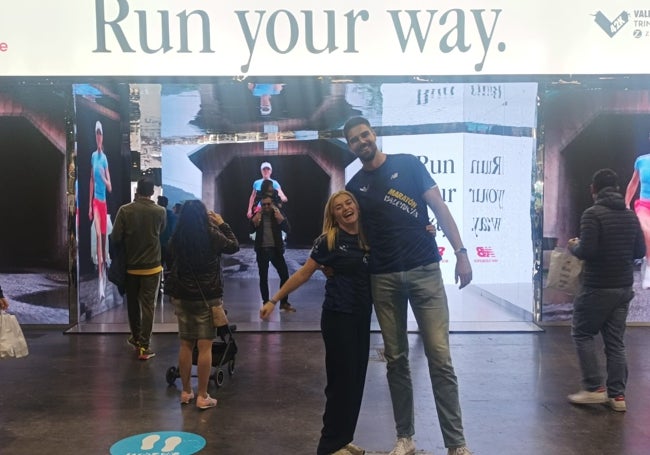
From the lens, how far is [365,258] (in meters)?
3.33

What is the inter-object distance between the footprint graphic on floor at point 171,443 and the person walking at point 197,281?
20.4 inches

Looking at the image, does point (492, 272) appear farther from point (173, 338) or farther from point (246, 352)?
point (173, 338)

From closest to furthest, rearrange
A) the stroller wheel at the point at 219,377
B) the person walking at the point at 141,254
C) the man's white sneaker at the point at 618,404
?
the man's white sneaker at the point at 618,404
the stroller wheel at the point at 219,377
the person walking at the point at 141,254

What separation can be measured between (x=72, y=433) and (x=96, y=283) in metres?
4.15

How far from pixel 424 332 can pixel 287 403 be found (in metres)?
1.55

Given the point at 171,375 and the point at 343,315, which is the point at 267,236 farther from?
the point at 343,315

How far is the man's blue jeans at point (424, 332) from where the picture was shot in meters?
3.29

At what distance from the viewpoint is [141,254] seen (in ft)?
19.0

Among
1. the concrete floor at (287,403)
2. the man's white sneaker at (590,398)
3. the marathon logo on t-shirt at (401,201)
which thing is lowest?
the concrete floor at (287,403)

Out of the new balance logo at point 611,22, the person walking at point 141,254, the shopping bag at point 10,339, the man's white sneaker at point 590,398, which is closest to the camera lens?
the shopping bag at point 10,339

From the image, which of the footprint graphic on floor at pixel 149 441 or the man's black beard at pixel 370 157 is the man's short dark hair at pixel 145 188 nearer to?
the footprint graphic on floor at pixel 149 441

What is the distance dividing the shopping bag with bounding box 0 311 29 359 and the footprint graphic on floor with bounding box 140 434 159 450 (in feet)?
3.42

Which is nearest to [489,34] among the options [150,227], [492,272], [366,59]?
[366,59]

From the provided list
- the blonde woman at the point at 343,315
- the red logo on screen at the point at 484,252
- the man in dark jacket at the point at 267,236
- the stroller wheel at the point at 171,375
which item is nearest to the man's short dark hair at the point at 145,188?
the stroller wheel at the point at 171,375
